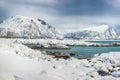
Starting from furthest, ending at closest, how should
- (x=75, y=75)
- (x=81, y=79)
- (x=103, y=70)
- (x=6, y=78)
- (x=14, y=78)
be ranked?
1. (x=103, y=70)
2. (x=75, y=75)
3. (x=81, y=79)
4. (x=14, y=78)
5. (x=6, y=78)

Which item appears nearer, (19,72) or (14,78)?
(14,78)

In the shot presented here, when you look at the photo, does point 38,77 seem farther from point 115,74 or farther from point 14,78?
point 115,74

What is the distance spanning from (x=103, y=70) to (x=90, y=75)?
127 inches

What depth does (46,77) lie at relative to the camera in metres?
18.1

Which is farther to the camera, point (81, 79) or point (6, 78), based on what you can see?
point (81, 79)

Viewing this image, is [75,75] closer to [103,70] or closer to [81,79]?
[81,79]

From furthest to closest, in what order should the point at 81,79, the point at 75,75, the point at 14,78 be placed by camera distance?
the point at 75,75 < the point at 81,79 < the point at 14,78

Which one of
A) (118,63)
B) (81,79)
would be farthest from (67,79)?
(118,63)

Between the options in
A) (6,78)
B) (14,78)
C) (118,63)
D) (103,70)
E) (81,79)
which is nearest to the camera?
(6,78)

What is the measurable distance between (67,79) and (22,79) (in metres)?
3.66

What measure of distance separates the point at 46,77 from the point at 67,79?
1.78 metres

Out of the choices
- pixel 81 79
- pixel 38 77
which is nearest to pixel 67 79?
pixel 81 79

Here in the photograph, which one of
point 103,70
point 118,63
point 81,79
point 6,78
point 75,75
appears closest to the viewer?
point 6,78

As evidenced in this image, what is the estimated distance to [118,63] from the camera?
28938mm
